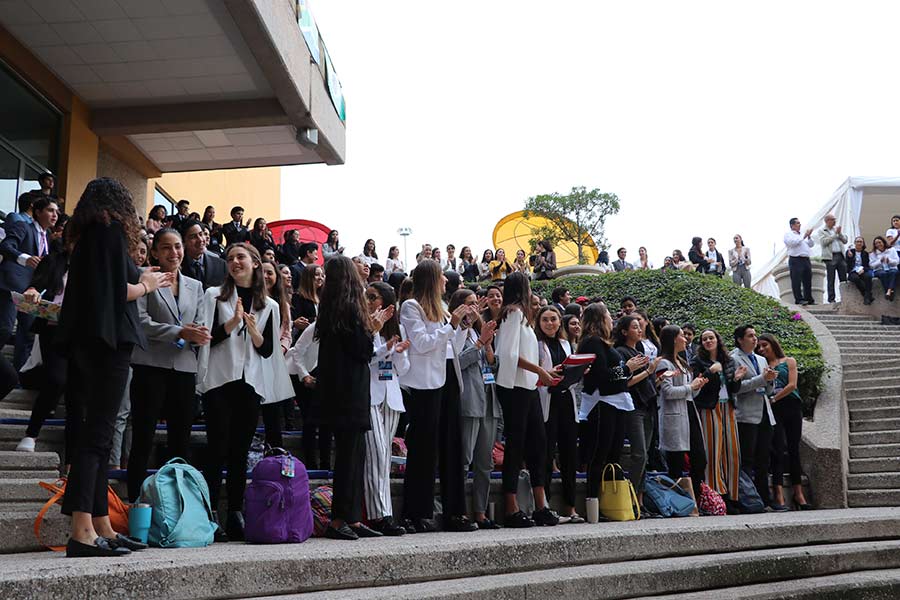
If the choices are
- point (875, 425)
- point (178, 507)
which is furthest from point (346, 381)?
point (875, 425)

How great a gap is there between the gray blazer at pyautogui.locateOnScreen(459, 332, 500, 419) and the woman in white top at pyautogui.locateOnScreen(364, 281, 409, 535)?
624 millimetres

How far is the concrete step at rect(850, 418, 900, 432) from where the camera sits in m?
11.2

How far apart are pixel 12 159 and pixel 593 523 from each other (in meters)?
9.95

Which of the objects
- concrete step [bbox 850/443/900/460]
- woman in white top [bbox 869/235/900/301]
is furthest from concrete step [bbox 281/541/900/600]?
woman in white top [bbox 869/235/900/301]

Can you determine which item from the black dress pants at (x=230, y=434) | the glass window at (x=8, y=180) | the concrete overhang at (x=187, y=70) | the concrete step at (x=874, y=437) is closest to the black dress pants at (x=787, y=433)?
the concrete step at (x=874, y=437)

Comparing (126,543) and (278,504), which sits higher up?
(278,504)

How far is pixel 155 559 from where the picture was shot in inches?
154

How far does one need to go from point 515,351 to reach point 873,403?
7.72 m

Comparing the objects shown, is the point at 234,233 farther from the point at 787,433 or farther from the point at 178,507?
the point at 178,507

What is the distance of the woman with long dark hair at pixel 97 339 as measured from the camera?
409cm

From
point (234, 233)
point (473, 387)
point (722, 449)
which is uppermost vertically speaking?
point (234, 233)

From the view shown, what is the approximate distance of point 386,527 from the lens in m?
5.70

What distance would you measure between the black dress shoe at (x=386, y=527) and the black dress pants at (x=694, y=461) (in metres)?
3.78

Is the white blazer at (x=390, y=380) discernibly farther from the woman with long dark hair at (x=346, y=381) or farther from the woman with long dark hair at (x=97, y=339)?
the woman with long dark hair at (x=97, y=339)
